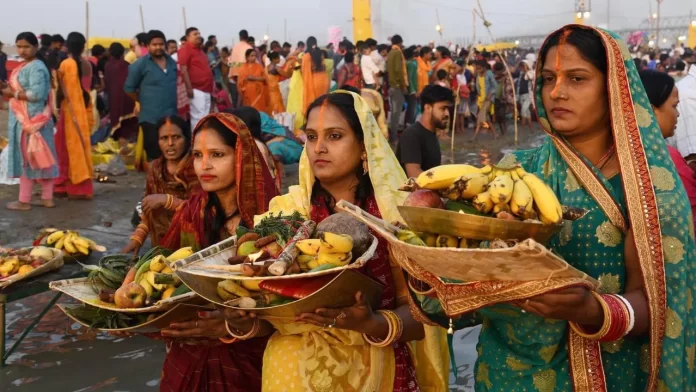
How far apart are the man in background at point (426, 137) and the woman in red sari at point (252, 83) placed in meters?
8.23

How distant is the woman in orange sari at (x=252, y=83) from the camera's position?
1454cm

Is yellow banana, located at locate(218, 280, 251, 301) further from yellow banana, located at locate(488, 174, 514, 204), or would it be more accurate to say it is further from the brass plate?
yellow banana, located at locate(488, 174, 514, 204)

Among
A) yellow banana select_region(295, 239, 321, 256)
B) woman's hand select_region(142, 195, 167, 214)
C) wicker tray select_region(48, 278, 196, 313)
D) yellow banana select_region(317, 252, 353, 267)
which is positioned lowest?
wicker tray select_region(48, 278, 196, 313)

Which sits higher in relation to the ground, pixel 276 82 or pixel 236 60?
pixel 236 60

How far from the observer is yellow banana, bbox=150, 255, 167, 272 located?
3137 millimetres

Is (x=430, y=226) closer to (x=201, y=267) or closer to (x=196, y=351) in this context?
(x=201, y=267)

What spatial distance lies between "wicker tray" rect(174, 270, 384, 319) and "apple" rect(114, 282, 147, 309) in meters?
0.56

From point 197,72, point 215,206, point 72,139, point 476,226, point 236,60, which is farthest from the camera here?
point 236,60

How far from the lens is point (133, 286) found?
2.97m

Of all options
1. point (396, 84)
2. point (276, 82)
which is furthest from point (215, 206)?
point (396, 84)

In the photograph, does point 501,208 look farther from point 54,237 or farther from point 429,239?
point 54,237

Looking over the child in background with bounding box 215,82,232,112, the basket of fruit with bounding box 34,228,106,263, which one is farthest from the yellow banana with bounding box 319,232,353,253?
the child in background with bounding box 215,82,232,112

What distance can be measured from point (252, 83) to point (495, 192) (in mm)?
13008

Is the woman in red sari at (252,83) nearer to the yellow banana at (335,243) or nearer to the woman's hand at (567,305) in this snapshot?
the yellow banana at (335,243)
